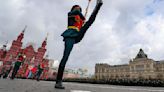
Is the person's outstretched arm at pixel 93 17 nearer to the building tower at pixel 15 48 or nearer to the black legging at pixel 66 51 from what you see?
the black legging at pixel 66 51

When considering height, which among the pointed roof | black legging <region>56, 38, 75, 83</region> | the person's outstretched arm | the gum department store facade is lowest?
black legging <region>56, 38, 75, 83</region>

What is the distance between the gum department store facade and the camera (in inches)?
3093

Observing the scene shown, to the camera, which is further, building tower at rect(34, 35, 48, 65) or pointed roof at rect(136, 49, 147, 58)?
→ pointed roof at rect(136, 49, 147, 58)

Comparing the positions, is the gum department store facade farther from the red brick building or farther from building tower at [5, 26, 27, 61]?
building tower at [5, 26, 27, 61]

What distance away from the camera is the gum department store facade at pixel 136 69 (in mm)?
78562

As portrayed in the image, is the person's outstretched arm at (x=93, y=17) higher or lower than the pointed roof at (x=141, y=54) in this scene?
lower

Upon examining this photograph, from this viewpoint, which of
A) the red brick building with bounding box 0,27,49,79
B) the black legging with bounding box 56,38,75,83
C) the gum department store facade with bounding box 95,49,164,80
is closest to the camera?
the black legging with bounding box 56,38,75,83

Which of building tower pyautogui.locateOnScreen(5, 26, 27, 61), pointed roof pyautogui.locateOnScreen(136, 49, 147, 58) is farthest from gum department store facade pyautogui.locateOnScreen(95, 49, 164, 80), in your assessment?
building tower pyautogui.locateOnScreen(5, 26, 27, 61)

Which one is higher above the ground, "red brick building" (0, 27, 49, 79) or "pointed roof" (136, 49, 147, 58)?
"pointed roof" (136, 49, 147, 58)

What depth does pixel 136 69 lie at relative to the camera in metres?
85.4

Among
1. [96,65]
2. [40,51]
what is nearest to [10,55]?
[40,51]

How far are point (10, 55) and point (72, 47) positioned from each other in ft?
222

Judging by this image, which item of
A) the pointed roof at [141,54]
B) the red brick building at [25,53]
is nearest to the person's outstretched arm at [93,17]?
the red brick building at [25,53]

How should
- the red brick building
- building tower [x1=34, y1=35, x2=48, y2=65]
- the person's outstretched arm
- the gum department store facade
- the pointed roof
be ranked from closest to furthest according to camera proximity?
1. the person's outstretched arm
2. the red brick building
3. building tower [x1=34, y1=35, x2=48, y2=65]
4. the gum department store facade
5. the pointed roof
